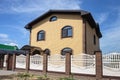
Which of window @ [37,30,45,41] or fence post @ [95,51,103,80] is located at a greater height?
window @ [37,30,45,41]

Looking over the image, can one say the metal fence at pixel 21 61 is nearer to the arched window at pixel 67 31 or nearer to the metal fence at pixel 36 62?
the metal fence at pixel 36 62

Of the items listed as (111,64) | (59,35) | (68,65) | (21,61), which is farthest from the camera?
(59,35)

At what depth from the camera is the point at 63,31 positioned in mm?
23828

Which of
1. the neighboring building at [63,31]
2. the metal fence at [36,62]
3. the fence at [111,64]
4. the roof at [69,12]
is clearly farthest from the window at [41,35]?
the fence at [111,64]

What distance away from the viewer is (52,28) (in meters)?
24.8

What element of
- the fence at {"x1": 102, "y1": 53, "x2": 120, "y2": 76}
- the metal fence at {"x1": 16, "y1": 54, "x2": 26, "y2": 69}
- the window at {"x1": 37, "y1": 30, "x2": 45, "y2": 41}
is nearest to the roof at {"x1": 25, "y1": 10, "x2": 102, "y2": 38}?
the window at {"x1": 37, "y1": 30, "x2": 45, "y2": 41}

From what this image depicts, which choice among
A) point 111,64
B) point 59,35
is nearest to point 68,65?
point 111,64

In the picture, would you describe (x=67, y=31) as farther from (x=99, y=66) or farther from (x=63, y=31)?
(x=99, y=66)

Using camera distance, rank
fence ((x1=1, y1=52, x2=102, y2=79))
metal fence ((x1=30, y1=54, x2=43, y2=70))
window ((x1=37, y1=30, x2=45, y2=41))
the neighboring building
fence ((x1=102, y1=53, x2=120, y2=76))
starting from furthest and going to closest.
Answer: window ((x1=37, y1=30, x2=45, y2=41)) < the neighboring building < metal fence ((x1=30, y1=54, x2=43, y2=70)) < fence ((x1=1, y1=52, x2=102, y2=79)) < fence ((x1=102, y1=53, x2=120, y2=76))

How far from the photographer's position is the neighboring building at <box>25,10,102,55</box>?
22141 mm

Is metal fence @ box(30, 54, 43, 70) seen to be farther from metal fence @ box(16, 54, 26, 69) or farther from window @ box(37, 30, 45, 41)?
window @ box(37, 30, 45, 41)

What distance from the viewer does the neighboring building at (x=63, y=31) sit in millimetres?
22141

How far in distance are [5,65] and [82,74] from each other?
34.6 feet

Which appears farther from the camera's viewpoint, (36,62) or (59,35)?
(59,35)
